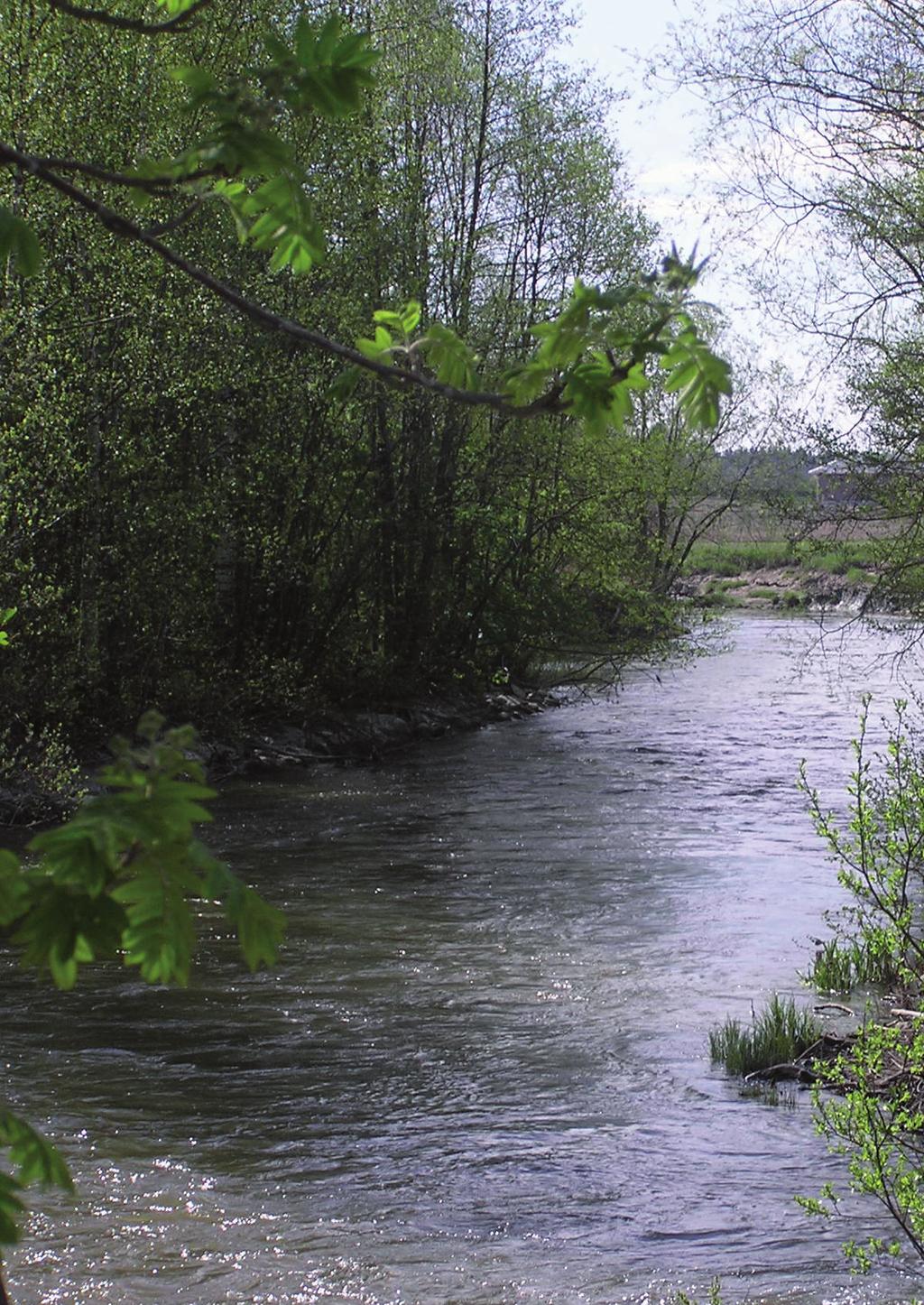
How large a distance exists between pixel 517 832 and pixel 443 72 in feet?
45.6

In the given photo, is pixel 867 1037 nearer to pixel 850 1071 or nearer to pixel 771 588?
pixel 850 1071

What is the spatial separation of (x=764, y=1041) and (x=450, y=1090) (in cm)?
182

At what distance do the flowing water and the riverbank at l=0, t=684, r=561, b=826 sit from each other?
1845 millimetres

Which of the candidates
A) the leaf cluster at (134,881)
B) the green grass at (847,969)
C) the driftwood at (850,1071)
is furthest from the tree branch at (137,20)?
the green grass at (847,969)

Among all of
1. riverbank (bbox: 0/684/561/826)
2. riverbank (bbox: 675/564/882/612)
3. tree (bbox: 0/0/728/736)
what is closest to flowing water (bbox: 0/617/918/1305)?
riverbank (bbox: 0/684/561/826)

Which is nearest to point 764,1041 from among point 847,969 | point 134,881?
point 847,969

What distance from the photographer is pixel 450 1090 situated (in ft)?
24.8

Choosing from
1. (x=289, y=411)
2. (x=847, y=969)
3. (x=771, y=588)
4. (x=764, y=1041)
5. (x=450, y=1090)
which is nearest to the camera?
(x=450, y=1090)

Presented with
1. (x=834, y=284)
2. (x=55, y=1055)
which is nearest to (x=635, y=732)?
(x=834, y=284)

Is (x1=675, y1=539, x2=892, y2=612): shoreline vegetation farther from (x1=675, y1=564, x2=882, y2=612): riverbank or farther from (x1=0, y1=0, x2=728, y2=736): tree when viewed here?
(x1=0, y1=0, x2=728, y2=736): tree

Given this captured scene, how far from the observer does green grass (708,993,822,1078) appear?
311 inches

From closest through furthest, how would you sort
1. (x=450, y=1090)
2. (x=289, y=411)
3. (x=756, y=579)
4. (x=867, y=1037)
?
(x=867, y=1037), (x=450, y=1090), (x=289, y=411), (x=756, y=579)

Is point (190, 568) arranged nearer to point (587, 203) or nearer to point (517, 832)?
point (517, 832)

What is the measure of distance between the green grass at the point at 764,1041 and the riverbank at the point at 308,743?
22.4 ft
